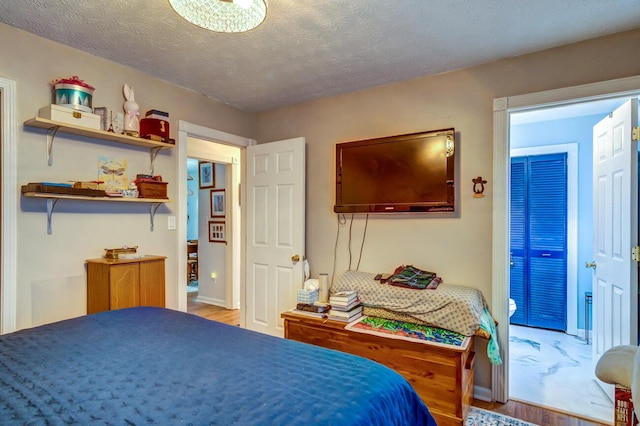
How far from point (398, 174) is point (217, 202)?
3.26 metres

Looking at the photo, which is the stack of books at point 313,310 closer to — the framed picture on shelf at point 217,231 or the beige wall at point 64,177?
the beige wall at point 64,177

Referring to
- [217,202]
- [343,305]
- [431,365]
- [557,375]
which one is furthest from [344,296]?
[217,202]

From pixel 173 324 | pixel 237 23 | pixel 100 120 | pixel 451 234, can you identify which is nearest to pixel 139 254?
pixel 100 120

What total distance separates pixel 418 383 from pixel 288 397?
147 centimetres

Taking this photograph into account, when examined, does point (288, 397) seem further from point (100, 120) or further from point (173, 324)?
point (100, 120)

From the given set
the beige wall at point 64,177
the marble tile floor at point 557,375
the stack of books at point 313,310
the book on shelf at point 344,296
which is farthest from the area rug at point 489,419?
the beige wall at point 64,177

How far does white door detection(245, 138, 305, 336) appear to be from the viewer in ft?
10.5

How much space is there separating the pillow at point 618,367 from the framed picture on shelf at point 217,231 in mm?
4358

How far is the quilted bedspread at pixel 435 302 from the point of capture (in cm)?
219

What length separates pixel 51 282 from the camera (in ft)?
7.08

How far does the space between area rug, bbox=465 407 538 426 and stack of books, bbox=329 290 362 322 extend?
3.14 feet

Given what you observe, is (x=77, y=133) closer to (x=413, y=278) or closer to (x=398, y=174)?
(x=398, y=174)

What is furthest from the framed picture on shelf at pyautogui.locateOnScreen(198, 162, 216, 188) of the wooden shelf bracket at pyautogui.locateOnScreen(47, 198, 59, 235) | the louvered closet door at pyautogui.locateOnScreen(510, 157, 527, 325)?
the louvered closet door at pyautogui.locateOnScreen(510, 157, 527, 325)

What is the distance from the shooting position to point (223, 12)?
4.88ft
